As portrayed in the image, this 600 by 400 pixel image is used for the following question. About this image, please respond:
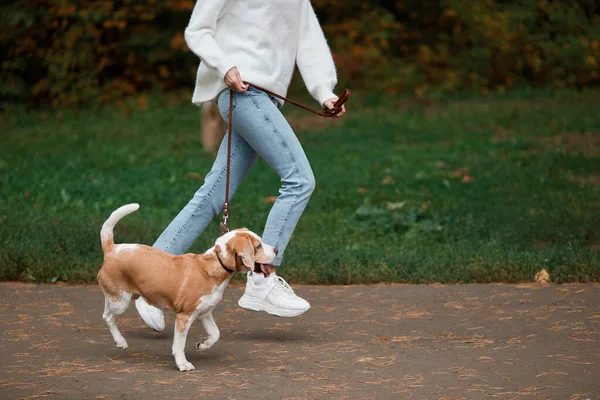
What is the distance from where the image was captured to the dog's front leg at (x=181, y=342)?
4.85m

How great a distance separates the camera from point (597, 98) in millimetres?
15805

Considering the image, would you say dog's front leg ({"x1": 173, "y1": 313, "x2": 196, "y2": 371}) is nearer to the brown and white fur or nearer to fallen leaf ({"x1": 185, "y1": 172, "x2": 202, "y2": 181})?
the brown and white fur

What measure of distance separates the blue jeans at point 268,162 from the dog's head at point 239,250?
0.52 metres

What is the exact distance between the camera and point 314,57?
573cm

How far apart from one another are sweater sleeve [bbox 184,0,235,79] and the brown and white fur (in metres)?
0.89

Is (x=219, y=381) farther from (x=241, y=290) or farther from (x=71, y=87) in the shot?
(x=71, y=87)

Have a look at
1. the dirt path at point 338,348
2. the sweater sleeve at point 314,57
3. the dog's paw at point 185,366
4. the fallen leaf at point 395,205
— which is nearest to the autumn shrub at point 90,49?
the fallen leaf at point 395,205

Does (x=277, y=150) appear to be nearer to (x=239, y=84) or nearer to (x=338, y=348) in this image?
(x=239, y=84)

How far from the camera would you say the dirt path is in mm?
4527

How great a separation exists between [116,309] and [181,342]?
0.45 metres

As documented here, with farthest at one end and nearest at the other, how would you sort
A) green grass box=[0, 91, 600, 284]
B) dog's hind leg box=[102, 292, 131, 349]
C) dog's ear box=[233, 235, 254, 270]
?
green grass box=[0, 91, 600, 284] → dog's hind leg box=[102, 292, 131, 349] → dog's ear box=[233, 235, 254, 270]

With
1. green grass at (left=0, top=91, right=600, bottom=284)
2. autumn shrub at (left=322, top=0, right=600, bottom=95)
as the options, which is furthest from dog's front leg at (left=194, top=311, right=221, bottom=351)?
autumn shrub at (left=322, top=0, right=600, bottom=95)

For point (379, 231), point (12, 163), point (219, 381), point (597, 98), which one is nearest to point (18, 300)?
point (219, 381)

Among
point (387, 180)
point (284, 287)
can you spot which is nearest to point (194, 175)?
point (387, 180)
